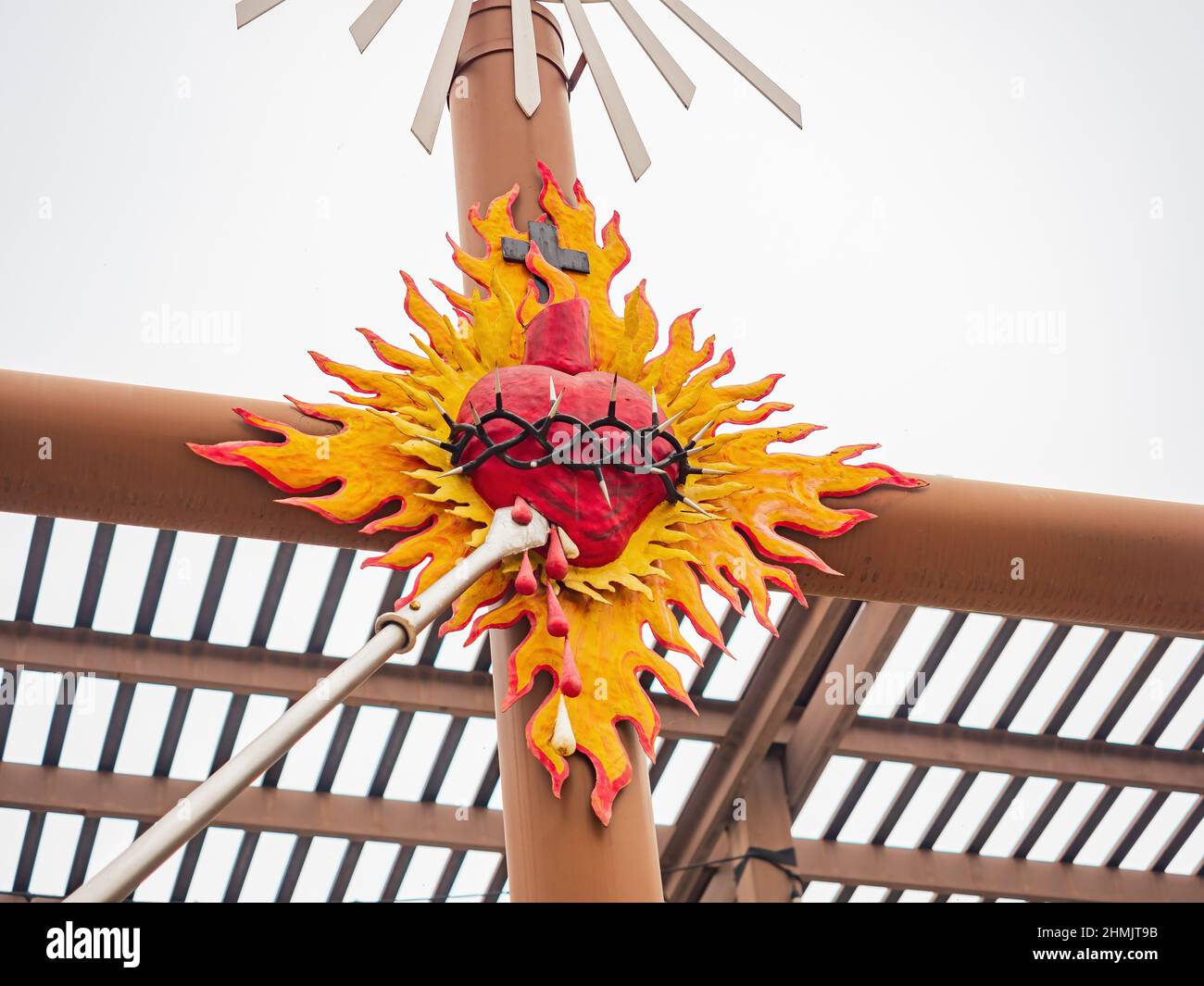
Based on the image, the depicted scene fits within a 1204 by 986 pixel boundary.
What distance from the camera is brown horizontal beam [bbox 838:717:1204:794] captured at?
10227 mm

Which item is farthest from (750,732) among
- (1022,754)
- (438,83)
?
(438,83)

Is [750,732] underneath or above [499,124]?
underneath

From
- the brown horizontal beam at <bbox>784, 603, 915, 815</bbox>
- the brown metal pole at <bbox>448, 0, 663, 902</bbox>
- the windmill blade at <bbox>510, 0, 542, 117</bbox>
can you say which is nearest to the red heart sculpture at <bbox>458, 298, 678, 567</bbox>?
the brown metal pole at <bbox>448, 0, 663, 902</bbox>

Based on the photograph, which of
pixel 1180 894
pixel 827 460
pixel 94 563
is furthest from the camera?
pixel 1180 894

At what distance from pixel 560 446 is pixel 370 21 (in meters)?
1.45

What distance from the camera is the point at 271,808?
9773 millimetres

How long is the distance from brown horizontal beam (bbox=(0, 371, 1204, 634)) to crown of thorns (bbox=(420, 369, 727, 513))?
39 cm

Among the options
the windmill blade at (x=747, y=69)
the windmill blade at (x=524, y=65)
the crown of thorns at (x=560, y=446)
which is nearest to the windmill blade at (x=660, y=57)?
Answer: the windmill blade at (x=747, y=69)

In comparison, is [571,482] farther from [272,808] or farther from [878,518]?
[272,808]

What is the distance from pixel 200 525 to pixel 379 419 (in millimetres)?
562

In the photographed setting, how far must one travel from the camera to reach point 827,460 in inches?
197

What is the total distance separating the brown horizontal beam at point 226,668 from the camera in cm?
903
